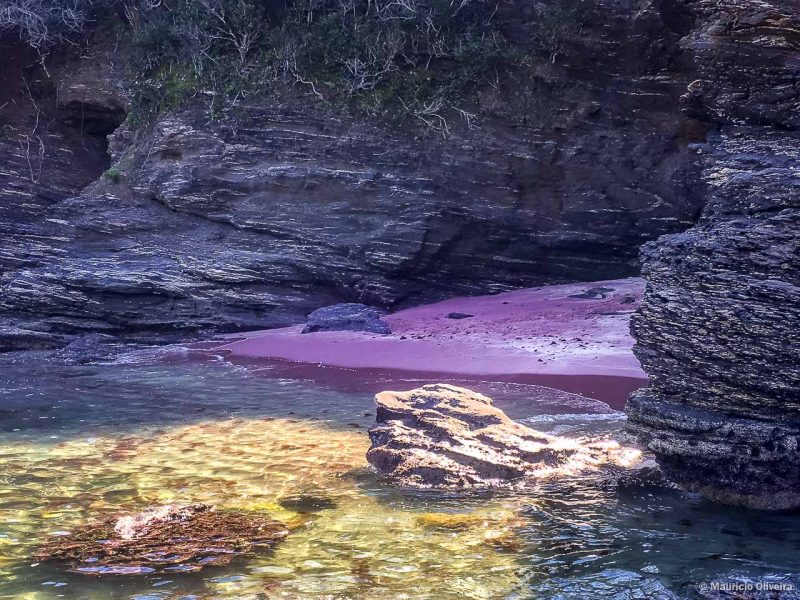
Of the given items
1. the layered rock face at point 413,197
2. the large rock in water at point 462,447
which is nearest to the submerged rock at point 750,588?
the large rock in water at point 462,447

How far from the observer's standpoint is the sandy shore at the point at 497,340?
9.21 m

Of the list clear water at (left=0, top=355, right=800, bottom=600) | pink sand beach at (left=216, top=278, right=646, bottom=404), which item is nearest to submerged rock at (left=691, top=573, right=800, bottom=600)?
clear water at (left=0, top=355, right=800, bottom=600)

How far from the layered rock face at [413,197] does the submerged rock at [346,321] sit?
3.02ft

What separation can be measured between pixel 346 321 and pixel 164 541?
317 inches

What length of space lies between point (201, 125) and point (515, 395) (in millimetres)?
9130

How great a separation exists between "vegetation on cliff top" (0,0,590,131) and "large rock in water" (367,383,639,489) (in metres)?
9.33

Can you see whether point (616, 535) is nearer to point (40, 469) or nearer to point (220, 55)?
point (40, 469)

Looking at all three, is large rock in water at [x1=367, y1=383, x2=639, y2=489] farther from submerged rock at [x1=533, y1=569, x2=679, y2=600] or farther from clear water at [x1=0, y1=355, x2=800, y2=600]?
submerged rock at [x1=533, y1=569, x2=679, y2=600]

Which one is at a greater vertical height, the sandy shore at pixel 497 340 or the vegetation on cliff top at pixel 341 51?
the vegetation on cliff top at pixel 341 51

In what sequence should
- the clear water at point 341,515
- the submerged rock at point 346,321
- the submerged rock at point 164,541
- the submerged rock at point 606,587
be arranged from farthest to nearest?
the submerged rock at point 346,321, the submerged rock at point 164,541, the clear water at point 341,515, the submerged rock at point 606,587

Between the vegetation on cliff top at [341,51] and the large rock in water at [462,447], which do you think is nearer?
the large rock in water at [462,447]

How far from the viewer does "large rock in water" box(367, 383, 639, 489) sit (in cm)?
538

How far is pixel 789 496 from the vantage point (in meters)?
4.68

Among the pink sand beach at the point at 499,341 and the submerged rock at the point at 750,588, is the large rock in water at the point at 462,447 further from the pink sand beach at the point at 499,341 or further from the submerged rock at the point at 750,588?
the pink sand beach at the point at 499,341
